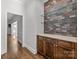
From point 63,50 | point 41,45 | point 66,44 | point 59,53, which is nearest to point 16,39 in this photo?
point 41,45

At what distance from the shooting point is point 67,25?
11.3 ft

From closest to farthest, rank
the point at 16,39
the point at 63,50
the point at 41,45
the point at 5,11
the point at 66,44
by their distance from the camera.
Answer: the point at 66,44, the point at 63,50, the point at 41,45, the point at 5,11, the point at 16,39

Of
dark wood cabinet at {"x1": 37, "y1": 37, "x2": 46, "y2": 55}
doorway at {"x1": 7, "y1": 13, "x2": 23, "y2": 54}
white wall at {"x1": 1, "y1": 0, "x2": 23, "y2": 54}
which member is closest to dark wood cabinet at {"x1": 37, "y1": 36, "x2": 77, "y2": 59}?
dark wood cabinet at {"x1": 37, "y1": 37, "x2": 46, "y2": 55}

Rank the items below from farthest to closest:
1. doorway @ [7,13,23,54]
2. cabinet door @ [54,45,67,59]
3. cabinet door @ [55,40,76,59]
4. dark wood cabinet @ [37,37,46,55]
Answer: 1. doorway @ [7,13,23,54]
2. dark wood cabinet @ [37,37,46,55]
3. cabinet door @ [54,45,67,59]
4. cabinet door @ [55,40,76,59]

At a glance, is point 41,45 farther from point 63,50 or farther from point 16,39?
point 16,39

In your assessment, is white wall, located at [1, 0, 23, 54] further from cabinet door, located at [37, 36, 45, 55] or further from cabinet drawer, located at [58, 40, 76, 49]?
cabinet drawer, located at [58, 40, 76, 49]

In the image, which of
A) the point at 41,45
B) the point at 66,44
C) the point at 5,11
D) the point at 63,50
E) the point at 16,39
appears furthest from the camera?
the point at 16,39

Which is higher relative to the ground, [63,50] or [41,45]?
[63,50]

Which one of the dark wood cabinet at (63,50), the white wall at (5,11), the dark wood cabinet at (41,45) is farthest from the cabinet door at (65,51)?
the white wall at (5,11)

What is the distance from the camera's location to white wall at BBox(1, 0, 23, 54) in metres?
4.95

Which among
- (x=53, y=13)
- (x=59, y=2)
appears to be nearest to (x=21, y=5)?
(x=53, y=13)

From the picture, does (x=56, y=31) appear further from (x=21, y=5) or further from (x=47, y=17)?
(x=21, y=5)

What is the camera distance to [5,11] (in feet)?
17.3

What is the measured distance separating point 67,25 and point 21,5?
391 centimetres
